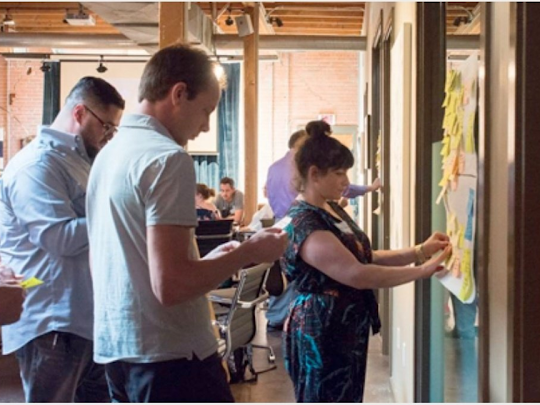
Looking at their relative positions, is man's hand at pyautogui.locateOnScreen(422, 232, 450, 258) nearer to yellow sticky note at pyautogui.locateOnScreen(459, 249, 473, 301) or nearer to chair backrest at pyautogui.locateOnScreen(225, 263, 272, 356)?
yellow sticky note at pyautogui.locateOnScreen(459, 249, 473, 301)

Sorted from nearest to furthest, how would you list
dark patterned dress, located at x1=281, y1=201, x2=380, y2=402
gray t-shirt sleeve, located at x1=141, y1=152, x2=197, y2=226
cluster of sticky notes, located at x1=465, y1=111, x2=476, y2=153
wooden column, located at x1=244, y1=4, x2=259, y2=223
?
gray t-shirt sleeve, located at x1=141, y1=152, x2=197, y2=226 < cluster of sticky notes, located at x1=465, y1=111, x2=476, y2=153 < dark patterned dress, located at x1=281, y1=201, x2=380, y2=402 < wooden column, located at x1=244, y1=4, x2=259, y2=223

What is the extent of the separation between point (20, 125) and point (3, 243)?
480 inches

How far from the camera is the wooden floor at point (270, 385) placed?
4141 millimetres

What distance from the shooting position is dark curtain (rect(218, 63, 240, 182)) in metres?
12.9

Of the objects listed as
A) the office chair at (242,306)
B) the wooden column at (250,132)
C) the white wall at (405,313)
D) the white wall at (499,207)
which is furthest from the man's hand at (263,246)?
the wooden column at (250,132)

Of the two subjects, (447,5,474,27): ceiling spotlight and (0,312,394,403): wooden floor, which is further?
(0,312,394,403): wooden floor

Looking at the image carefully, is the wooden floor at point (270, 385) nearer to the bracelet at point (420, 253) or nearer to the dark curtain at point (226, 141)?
the bracelet at point (420, 253)

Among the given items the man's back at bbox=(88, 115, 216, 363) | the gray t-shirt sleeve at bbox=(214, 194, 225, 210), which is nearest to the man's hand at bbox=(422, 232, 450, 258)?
the man's back at bbox=(88, 115, 216, 363)

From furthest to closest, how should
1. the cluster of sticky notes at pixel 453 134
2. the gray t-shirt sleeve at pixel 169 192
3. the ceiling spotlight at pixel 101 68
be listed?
the ceiling spotlight at pixel 101 68 → the cluster of sticky notes at pixel 453 134 → the gray t-shirt sleeve at pixel 169 192

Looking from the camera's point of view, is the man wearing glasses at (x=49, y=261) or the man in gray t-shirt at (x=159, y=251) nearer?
the man in gray t-shirt at (x=159, y=251)

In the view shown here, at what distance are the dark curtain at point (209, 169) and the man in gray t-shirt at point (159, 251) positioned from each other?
11.4 metres

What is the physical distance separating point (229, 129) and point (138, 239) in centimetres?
1151

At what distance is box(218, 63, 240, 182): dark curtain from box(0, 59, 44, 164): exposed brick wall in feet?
12.4

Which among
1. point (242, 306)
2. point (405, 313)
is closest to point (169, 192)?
point (405, 313)
